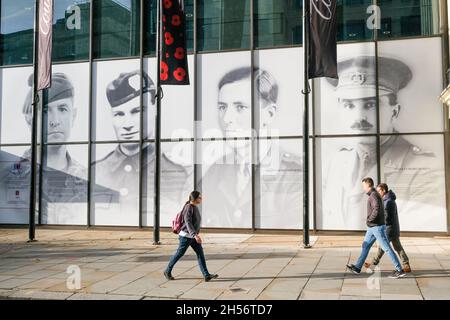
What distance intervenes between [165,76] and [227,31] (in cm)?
420

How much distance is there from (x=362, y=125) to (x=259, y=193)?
4082mm

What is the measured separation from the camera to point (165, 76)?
13.6 meters

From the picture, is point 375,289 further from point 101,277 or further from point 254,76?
point 254,76

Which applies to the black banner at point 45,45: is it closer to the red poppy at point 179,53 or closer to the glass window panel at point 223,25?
the red poppy at point 179,53

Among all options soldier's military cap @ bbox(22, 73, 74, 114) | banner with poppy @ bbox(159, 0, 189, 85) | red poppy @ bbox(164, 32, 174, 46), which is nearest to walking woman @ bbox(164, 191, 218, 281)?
banner with poppy @ bbox(159, 0, 189, 85)

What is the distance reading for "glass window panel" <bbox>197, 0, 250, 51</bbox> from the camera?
653 inches

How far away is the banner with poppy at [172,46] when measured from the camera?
13.6 metres

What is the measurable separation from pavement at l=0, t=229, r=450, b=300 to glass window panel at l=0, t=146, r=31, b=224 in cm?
342

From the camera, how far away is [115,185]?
56.5 ft

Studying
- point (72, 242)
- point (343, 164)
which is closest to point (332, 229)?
point (343, 164)

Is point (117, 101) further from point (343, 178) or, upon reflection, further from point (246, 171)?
point (343, 178)

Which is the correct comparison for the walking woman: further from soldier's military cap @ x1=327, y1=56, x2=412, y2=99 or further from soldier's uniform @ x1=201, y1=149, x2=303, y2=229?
soldier's military cap @ x1=327, y1=56, x2=412, y2=99

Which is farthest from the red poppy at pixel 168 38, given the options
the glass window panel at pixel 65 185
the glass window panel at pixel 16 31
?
the glass window panel at pixel 16 31

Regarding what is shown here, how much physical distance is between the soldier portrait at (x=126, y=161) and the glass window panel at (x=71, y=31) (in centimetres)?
210
